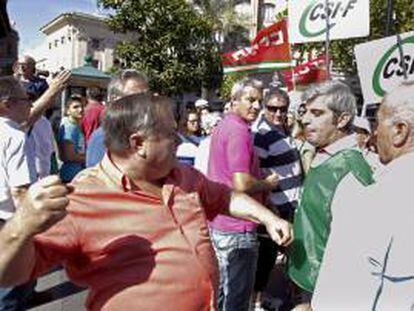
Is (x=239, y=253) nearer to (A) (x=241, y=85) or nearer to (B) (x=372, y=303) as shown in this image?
(A) (x=241, y=85)

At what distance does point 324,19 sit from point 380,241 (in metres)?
5.42

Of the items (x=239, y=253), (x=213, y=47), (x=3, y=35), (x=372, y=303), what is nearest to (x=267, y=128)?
(x=239, y=253)

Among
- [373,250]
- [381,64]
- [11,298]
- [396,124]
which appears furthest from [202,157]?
[373,250]

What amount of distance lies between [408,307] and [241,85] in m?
3.23

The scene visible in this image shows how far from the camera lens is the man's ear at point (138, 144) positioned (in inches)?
100.0

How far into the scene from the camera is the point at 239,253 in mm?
4535

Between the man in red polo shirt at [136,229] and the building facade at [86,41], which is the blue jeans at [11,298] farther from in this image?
the building facade at [86,41]

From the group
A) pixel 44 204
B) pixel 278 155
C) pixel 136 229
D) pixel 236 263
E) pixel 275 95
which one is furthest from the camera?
pixel 275 95

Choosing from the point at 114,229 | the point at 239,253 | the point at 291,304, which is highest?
the point at 114,229

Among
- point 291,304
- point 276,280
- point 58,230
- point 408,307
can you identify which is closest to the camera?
point 408,307

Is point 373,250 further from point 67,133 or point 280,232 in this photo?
point 67,133

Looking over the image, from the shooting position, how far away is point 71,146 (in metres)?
7.15

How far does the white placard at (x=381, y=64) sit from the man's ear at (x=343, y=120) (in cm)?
73

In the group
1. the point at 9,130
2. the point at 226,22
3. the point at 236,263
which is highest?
the point at 226,22
